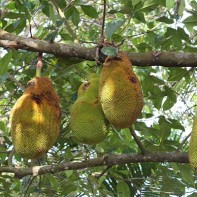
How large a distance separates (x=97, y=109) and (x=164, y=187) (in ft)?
2.46

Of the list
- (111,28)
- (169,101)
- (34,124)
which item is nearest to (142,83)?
(169,101)

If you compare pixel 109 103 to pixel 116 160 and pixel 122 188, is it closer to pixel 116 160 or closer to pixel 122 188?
pixel 116 160

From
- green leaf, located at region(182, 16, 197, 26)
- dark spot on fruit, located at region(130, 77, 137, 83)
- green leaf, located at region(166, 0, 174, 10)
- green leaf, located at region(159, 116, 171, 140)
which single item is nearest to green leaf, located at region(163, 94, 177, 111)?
green leaf, located at region(159, 116, 171, 140)

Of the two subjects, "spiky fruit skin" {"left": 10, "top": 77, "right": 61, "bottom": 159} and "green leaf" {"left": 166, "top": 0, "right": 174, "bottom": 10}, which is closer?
"spiky fruit skin" {"left": 10, "top": 77, "right": 61, "bottom": 159}

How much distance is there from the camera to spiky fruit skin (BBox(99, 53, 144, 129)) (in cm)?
124

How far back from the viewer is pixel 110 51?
1259mm

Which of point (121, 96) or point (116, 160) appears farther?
point (116, 160)

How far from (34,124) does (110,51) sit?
286mm

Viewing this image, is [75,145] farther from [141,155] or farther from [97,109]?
[97,109]

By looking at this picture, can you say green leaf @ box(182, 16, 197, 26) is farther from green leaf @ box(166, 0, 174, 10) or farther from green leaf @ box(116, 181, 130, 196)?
green leaf @ box(116, 181, 130, 196)

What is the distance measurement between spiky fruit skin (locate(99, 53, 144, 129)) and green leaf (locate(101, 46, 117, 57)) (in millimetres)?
64

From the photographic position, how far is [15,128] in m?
1.26

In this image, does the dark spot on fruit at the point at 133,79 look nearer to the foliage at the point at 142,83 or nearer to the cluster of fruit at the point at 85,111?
the cluster of fruit at the point at 85,111

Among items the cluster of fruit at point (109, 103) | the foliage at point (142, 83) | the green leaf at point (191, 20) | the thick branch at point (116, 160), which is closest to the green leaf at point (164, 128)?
the foliage at point (142, 83)
